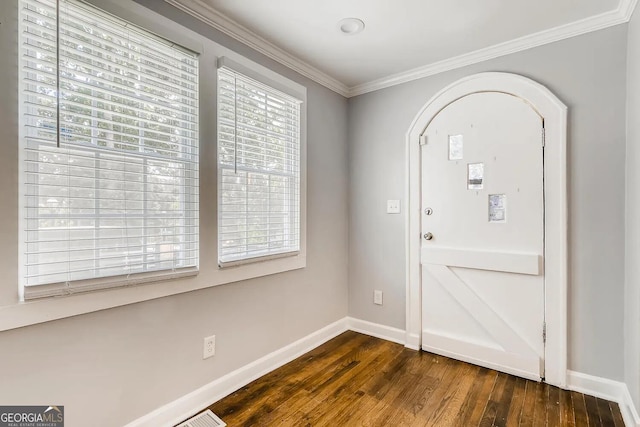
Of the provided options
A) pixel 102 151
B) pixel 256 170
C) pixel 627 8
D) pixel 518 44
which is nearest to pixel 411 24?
pixel 518 44

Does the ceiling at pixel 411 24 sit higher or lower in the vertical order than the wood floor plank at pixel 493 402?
higher

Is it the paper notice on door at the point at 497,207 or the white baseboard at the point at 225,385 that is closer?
the white baseboard at the point at 225,385

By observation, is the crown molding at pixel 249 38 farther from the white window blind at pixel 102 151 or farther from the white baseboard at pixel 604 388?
the white baseboard at pixel 604 388

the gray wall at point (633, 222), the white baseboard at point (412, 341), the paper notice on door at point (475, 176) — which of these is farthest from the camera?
the white baseboard at point (412, 341)

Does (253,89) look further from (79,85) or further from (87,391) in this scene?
(87,391)

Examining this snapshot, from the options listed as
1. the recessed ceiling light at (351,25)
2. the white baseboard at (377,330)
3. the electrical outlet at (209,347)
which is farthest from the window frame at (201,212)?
the white baseboard at (377,330)

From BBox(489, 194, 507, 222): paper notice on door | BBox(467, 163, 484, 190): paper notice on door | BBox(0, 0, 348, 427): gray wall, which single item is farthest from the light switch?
BBox(489, 194, 507, 222): paper notice on door

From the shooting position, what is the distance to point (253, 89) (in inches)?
85.9

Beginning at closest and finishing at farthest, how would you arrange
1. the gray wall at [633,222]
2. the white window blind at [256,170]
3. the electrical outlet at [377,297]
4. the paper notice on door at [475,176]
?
1. the gray wall at [633,222]
2. the white window blind at [256,170]
3. the paper notice on door at [475,176]
4. the electrical outlet at [377,297]

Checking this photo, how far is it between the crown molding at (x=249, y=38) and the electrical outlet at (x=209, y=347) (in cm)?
192

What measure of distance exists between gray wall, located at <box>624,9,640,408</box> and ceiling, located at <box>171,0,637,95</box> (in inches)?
13.0

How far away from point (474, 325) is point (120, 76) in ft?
9.09

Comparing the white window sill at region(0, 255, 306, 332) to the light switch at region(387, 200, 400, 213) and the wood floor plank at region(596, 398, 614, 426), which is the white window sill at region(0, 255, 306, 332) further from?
the wood floor plank at region(596, 398, 614, 426)

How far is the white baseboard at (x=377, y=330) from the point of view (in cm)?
280
